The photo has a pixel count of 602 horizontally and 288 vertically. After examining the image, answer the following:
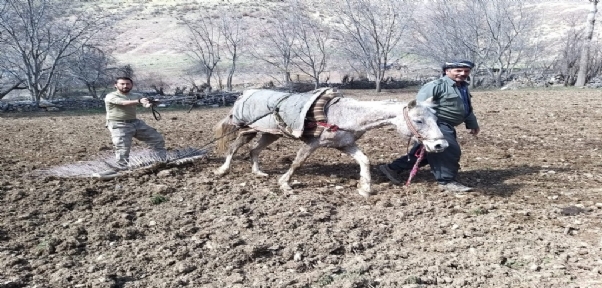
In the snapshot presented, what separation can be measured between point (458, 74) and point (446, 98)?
0.31 m

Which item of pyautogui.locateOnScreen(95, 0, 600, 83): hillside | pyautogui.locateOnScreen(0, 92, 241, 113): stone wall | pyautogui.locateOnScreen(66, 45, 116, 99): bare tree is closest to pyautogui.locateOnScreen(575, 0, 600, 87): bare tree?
pyautogui.locateOnScreen(95, 0, 600, 83): hillside

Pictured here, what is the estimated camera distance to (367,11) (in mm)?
27531

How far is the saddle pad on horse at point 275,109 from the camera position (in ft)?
18.3

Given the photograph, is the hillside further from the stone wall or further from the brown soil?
the brown soil

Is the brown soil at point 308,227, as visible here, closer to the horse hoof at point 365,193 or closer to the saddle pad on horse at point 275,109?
the horse hoof at point 365,193

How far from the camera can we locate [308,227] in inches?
175

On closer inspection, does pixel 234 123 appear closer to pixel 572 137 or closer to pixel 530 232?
pixel 530 232

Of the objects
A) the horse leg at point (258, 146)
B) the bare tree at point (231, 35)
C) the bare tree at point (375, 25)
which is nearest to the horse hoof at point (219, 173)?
the horse leg at point (258, 146)

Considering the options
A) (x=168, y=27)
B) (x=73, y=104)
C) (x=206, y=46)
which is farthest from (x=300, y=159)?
(x=168, y=27)

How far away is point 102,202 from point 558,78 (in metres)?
28.3

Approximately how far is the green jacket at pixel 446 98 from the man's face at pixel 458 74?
0.07m

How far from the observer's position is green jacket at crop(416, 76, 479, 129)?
5504 mm

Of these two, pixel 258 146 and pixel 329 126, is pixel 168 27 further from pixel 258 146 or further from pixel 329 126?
pixel 329 126

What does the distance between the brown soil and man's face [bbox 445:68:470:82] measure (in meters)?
1.32
